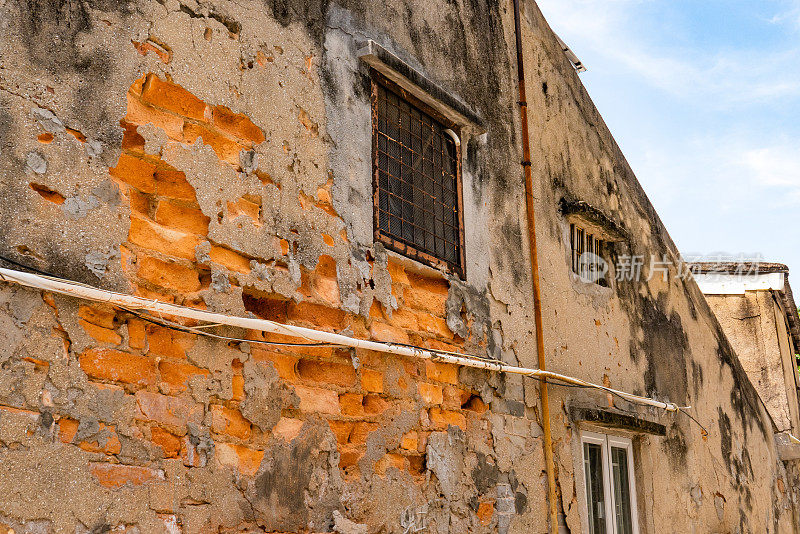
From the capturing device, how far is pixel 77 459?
2.74 m

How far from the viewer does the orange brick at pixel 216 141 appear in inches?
133

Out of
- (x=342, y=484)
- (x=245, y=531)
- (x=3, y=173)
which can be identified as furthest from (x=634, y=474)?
(x=3, y=173)

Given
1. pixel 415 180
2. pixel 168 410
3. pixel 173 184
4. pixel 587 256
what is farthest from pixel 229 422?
pixel 587 256

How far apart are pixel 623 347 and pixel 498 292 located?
76.1 inches

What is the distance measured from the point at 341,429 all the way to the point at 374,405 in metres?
0.26

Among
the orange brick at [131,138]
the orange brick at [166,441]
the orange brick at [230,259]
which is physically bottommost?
the orange brick at [166,441]

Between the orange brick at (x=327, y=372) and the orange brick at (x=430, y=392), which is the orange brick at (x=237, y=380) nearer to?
the orange brick at (x=327, y=372)

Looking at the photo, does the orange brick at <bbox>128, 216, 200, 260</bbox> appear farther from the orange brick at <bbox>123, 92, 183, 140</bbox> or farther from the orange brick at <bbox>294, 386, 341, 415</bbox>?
the orange brick at <bbox>294, 386, 341, 415</bbox>

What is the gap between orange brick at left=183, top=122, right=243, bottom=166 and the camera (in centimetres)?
338

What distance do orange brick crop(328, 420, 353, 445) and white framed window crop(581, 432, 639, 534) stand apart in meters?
2.39

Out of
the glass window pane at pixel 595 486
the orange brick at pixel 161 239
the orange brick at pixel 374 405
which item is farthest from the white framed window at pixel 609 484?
the orange brick at pixel 161 239

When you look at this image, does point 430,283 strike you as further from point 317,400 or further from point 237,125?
point 237,125

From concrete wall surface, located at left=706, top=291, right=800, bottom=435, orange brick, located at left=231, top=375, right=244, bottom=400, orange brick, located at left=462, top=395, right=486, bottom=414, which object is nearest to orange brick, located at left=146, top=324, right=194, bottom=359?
orange brick, located at left=231, top=375, right=244, bottom=400

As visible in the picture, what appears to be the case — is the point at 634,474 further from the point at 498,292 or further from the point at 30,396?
the point at 30,396
